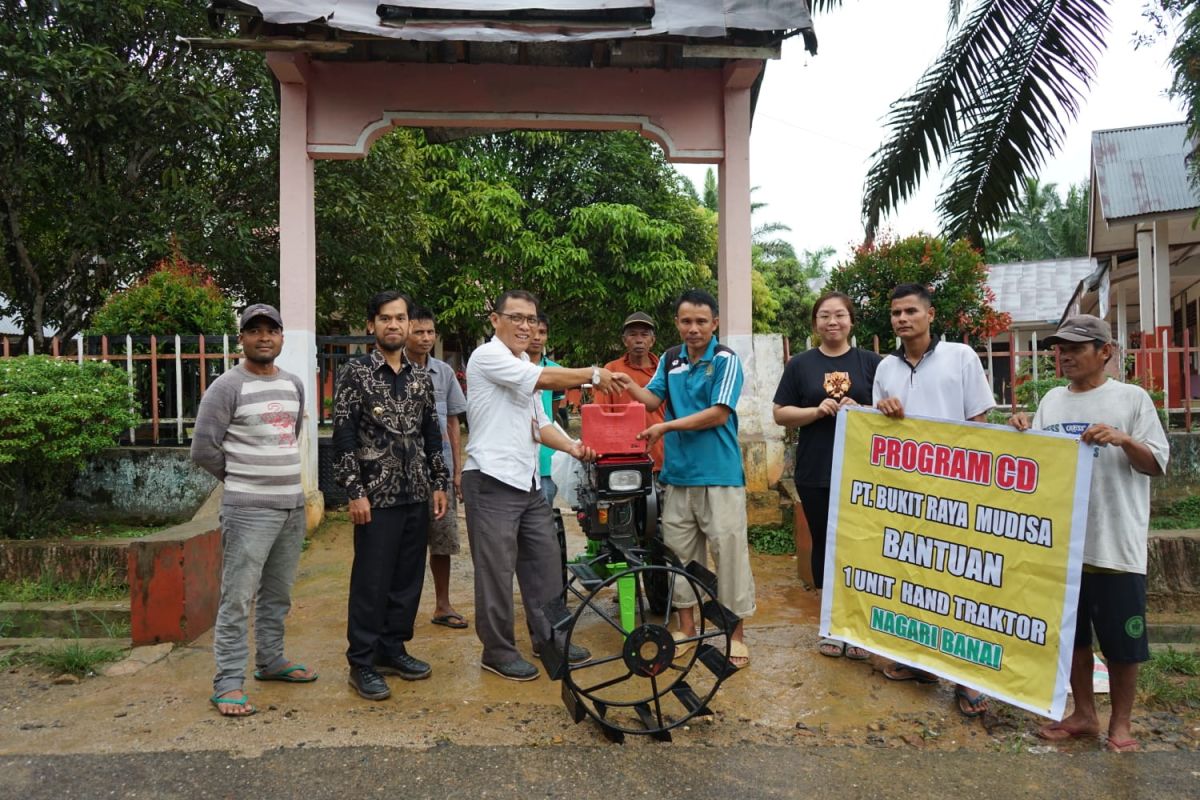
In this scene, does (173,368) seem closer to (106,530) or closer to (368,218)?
(106,530)

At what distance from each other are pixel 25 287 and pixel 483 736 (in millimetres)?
10229

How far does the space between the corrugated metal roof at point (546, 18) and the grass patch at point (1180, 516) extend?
15.8ft

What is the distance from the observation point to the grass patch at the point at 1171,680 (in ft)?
12.7

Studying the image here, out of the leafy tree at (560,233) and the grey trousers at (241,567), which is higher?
the leafy tree at (560,233)

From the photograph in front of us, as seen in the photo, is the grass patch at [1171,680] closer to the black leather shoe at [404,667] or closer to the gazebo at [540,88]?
the black leather shoe at [404,667]

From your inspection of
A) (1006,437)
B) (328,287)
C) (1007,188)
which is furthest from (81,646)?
(328,287)

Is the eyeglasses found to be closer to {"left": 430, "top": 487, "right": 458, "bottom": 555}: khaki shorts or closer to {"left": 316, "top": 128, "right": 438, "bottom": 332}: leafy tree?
{"left": 430, "top": 487, "right": 458, "bottom": 555}: khaki shorts

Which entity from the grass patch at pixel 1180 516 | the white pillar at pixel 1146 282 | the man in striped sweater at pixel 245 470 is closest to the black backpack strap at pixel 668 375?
the man in striped sweater at pixel 245 470

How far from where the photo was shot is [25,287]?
10633 mm

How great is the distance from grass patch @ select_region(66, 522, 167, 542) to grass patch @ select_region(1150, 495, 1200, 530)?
25.6ft

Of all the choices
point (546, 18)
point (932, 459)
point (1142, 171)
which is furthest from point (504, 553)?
point (1142, 171)

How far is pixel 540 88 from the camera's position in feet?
24.0

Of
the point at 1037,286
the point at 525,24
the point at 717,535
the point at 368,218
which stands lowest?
the point at 717,535

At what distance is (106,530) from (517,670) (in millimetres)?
4271
